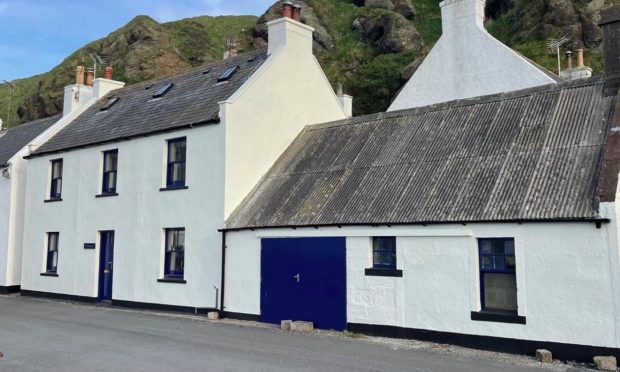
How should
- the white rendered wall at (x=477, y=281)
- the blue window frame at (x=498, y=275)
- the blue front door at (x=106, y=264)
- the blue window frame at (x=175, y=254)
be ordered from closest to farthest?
1. the white rendered wall at (x=477, y=281)
2. the blue window frame at (x=498, y=275)
3. the blue window frame at (x=175, y=254)
4. the blue front door at (x=106, y=264)

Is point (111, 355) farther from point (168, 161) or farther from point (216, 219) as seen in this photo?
point (168, 161)

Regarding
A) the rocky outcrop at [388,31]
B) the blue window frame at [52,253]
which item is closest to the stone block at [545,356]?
the blue window frame at [52,253]

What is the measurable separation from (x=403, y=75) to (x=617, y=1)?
1416 centimetres

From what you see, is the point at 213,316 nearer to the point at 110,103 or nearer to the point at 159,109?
the point at 159,109

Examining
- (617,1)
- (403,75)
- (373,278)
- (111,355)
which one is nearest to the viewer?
(111,355)

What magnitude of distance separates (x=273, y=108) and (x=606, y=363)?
12.8 meters

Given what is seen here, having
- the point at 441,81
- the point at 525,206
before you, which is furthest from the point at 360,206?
the point at 441,81

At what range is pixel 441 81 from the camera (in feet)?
79.0

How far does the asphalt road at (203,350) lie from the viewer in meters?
10.0

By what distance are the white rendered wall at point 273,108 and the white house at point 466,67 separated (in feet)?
15.3

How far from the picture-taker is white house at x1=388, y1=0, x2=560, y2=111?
854 inches

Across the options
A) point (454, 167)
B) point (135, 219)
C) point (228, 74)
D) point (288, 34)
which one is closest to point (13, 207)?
point (135, 219)

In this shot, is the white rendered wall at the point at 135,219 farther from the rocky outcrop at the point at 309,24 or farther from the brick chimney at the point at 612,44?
the rocky outcrop at the point at 309,24

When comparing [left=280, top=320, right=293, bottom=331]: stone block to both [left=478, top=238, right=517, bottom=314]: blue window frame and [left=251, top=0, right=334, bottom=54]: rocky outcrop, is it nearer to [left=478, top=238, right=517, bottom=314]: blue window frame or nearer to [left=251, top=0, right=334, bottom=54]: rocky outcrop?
[left=478, top=238, right=517, bottom=314]: blue window frame
